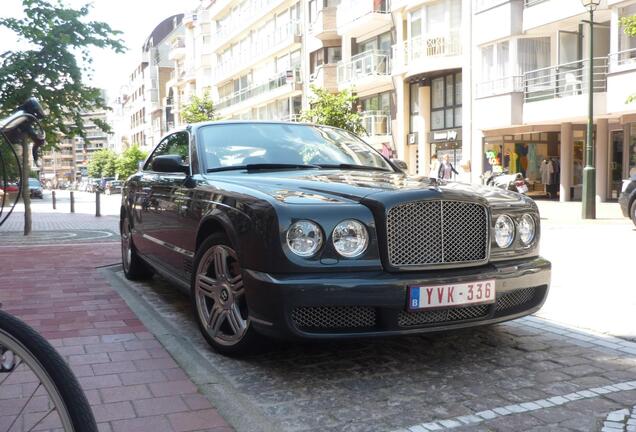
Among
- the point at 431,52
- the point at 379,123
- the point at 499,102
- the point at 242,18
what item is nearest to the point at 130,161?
the point at 242,18

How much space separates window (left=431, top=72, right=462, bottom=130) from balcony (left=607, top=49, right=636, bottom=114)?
881cm

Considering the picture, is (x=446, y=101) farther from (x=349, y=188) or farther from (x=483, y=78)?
(x=349, y=188)

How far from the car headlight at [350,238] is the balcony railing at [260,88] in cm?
4067

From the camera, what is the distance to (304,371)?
153 inches

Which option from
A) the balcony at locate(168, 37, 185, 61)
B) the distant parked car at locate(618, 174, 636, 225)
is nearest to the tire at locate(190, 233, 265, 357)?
the distant parked car at locate(618, 174, 636, 225)

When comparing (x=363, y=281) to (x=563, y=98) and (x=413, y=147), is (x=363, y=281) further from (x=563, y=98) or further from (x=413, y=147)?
(x=413, y=147)

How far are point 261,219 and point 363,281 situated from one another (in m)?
0.63

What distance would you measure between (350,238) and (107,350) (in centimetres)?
183

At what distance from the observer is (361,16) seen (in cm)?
3350

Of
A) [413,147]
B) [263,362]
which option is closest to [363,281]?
[263,362]

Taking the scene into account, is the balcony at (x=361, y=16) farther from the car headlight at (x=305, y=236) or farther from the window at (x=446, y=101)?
the car headlight at (x=305, y=236)

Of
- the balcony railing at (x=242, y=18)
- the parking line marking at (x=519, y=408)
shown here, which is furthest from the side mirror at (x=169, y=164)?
the balcony railing at (x=242, y=18)

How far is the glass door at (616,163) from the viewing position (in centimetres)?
2370

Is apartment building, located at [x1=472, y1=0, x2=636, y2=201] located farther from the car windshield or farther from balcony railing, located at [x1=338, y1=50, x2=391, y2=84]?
the car windshield
